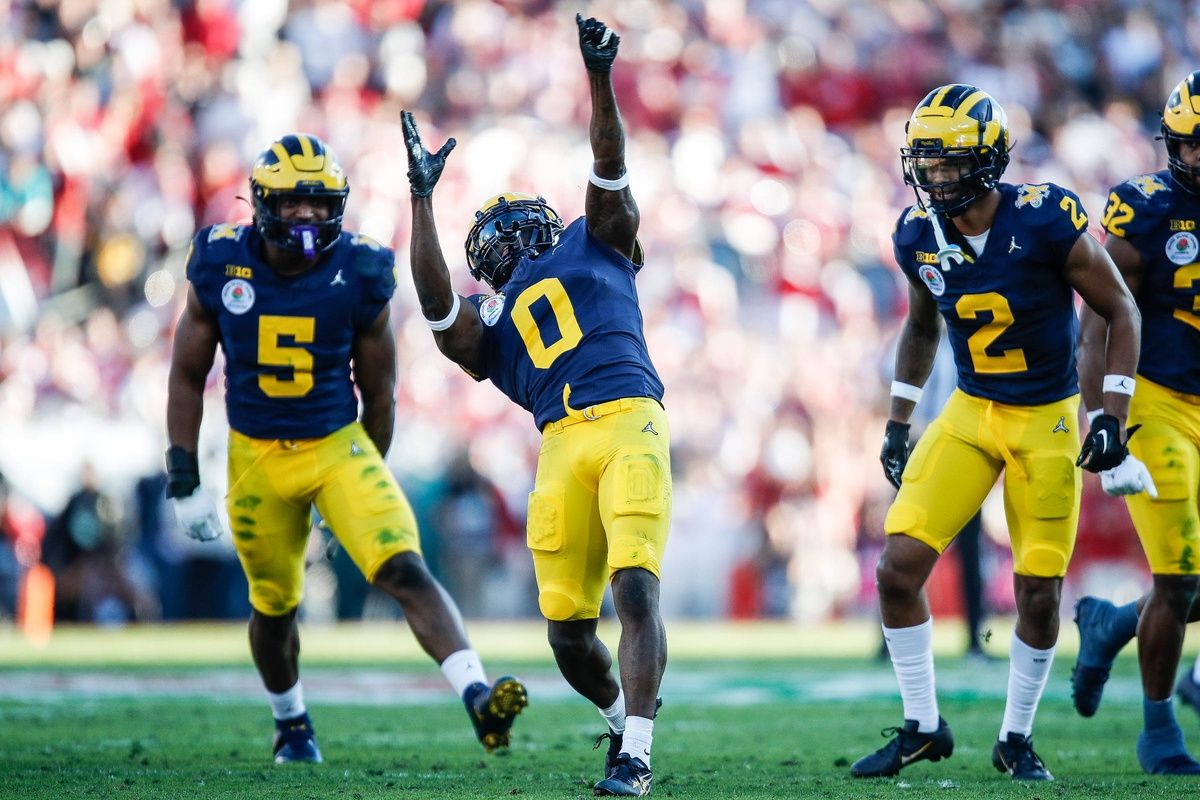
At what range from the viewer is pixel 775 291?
1638cm

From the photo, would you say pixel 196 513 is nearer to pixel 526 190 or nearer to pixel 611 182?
pixel 611 182

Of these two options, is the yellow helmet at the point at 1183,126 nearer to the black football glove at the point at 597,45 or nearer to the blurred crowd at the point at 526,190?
the black football glove at the point at 597,45

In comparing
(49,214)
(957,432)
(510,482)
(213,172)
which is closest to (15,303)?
(49,214)

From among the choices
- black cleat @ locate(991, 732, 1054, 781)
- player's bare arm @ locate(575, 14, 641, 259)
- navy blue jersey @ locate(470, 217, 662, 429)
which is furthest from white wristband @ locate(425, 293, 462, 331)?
black cleat @ locate(991, 732, 1054, 781)

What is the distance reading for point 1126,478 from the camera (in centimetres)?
507

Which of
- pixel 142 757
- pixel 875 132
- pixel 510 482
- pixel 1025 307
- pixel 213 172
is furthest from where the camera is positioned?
pixel 875 132

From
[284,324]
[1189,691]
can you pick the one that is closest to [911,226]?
[284,324]

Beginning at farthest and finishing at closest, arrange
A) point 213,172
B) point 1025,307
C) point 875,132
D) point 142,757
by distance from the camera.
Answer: point 875,132 < point 213,172 < point 142,757 < point 1025,307

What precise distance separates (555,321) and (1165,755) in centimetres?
248

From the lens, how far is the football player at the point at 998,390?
16.7ft

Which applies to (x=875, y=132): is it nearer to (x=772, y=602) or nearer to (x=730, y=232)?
(x=730, y=232)

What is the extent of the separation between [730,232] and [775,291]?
0.85m

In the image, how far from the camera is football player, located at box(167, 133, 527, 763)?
5.64 m

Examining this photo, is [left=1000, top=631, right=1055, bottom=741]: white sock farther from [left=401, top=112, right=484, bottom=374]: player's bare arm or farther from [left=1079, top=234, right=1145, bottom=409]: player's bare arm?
[left=401, top=112, right=484, bottom=374]: player's bare arm
